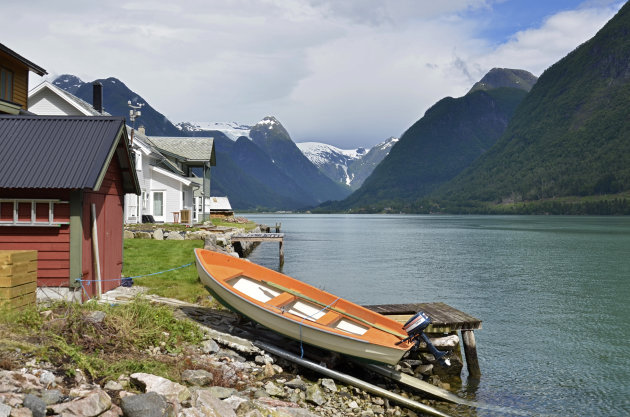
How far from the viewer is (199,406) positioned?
8031 mm

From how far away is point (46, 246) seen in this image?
13.6 meters

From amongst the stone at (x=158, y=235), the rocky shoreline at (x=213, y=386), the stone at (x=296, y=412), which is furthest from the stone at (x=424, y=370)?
the stone at (x=158, y=235)

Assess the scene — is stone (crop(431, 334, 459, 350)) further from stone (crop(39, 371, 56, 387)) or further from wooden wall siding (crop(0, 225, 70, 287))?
wooden wall siding (crop(0, 225, 70, 287))

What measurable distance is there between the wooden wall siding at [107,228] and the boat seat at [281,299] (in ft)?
16.0

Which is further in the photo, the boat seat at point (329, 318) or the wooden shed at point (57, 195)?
the boat seat at point (329, 318)

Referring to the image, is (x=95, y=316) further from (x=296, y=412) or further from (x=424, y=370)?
(x=424, y=370)

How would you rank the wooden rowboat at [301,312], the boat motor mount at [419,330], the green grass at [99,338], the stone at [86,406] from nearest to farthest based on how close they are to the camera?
the stone at [86,406], the green grass at [99,338], the wooden rowboat at [301,312], the boat motor mount at [419,330]

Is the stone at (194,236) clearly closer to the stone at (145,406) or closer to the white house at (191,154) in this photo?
the white house at (191,154)

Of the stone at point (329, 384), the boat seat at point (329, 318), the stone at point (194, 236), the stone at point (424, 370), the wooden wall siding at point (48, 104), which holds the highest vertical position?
the wooden wall siding at point (48, 104)

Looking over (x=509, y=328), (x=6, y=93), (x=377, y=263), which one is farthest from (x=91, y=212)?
(x=377, y=263)

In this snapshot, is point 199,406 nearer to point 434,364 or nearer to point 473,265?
point 434,364

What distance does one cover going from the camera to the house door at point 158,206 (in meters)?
46.3

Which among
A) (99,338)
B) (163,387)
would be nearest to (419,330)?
(163,387)

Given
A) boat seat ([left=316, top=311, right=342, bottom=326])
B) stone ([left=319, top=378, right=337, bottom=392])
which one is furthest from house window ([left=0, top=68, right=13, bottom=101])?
stone ([left=319, top=378, right=337, bottom=392])
